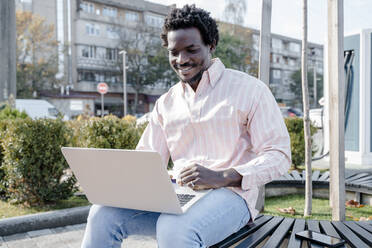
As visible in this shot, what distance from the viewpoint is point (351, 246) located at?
189 cm

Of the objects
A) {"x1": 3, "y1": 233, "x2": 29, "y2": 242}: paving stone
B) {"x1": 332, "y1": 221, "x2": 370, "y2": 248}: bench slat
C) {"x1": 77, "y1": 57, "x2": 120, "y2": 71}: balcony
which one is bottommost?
{"x1": 3, "y1": 233, "x2": 29, "y2": 242}: paving stone

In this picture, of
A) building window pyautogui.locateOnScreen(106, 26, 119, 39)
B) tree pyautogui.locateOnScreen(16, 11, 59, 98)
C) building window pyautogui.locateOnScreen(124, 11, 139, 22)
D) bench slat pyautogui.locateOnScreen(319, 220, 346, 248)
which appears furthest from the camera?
building window pyautogui.locateOnScreen(124, 11, 139, 22)

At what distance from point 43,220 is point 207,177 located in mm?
2586

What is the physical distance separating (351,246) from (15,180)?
3.57 m

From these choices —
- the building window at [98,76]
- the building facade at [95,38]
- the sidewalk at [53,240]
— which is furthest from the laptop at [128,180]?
the building window at [98,76]

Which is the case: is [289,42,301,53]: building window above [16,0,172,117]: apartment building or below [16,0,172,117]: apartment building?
above

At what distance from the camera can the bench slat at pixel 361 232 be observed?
197 cm

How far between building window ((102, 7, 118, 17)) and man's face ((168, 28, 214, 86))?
127 ft

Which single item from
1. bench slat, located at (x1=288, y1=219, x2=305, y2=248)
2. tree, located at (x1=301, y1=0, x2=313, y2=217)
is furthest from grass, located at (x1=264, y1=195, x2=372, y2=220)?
bench slat, located at (x1=288, y1=219, x2=305, y2=248)

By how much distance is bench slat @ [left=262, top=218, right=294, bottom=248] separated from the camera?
1853 mm

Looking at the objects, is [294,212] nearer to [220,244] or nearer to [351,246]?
[351,246]

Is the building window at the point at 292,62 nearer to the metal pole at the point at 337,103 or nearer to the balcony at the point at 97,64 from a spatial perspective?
the balcony at the point at 97,64

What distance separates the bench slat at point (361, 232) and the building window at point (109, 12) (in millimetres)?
39067

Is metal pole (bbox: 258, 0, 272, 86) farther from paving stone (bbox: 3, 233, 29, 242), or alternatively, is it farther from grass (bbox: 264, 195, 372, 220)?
paving stone (bbox: 3, 233, 29, 242)
